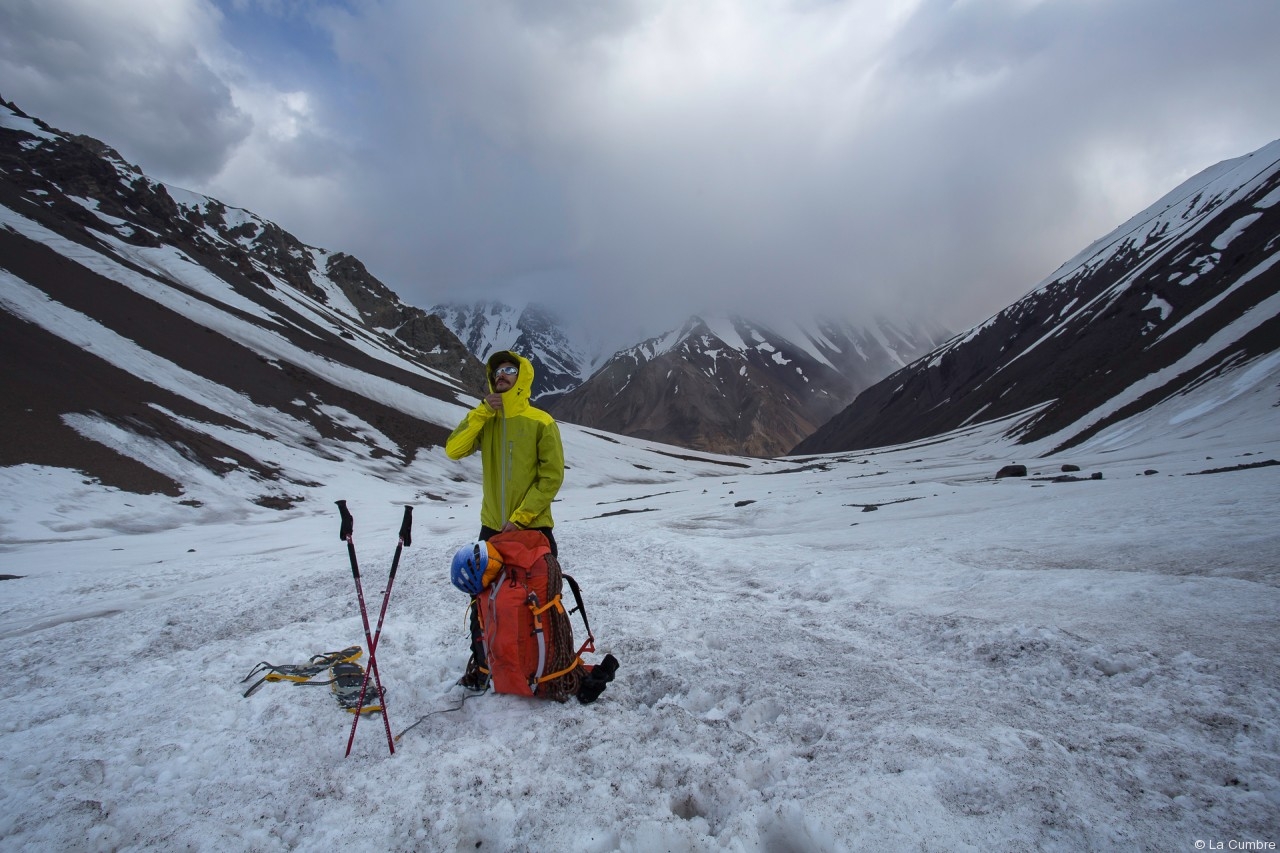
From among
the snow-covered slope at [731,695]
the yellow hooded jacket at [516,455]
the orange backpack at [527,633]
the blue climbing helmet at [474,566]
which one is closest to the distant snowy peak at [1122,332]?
the snow-covered slope at [731,695]

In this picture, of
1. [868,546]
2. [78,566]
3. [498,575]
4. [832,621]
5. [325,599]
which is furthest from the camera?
[78,566]

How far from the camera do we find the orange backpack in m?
5.03

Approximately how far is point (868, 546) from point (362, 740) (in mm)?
9440

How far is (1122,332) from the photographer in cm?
9212

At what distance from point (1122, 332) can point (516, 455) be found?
390ft

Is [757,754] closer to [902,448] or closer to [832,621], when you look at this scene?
[832,621]

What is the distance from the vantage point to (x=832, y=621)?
22.3 ft

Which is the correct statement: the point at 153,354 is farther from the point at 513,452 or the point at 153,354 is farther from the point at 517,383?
the point at 513,452

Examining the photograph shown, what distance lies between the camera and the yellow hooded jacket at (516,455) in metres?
5.71

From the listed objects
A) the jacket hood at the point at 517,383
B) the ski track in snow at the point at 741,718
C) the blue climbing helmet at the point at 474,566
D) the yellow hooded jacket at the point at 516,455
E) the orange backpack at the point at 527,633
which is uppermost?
the jacket hood at the point at 517,383

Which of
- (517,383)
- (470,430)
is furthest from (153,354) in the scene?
(517,383)

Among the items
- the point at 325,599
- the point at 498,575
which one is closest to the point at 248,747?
the point at 498,575

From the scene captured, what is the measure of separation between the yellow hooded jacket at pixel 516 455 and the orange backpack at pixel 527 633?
23.1 inches

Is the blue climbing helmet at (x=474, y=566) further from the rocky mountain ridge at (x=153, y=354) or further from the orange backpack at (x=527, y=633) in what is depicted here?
the rocky mountain ridge at (x=153, y=354)
